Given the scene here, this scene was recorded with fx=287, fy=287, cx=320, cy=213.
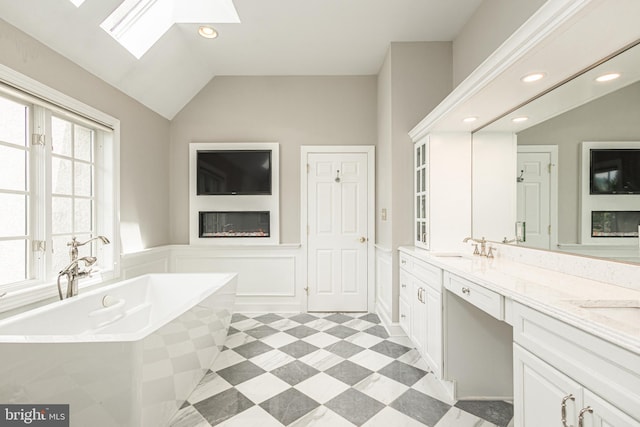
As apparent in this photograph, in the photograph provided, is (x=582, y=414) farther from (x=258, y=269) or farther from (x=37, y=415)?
(x=258, y=269)

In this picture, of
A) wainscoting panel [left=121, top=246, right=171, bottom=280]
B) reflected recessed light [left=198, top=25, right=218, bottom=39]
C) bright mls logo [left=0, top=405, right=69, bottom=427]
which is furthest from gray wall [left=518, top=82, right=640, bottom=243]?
wainscoting panel [left=121, top=246, right=171, bottom=280]

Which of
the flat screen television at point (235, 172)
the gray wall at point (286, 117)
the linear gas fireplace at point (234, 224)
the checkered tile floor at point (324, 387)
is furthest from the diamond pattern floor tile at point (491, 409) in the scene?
the flat screen television at point (235, 172)

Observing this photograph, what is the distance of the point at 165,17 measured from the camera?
2537mm

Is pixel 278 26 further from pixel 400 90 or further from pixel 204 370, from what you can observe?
pixel 204 370

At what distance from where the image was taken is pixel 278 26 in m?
2.65

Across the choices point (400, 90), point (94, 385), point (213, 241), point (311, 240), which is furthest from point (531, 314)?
point (213, 241)

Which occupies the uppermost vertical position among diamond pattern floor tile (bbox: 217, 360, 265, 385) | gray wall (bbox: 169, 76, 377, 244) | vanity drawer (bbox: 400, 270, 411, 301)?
gray wall (bbox: 169, 76, 377, 244)

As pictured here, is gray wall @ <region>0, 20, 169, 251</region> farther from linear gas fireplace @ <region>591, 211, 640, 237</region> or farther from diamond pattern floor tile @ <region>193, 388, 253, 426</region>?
linear gas fireplace @ <region>591, 211, 640, 237</region>

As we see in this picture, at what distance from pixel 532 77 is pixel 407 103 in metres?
1.41

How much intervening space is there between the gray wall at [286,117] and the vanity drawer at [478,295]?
2.10 meters

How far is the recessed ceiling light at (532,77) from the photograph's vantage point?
1503 millimetres

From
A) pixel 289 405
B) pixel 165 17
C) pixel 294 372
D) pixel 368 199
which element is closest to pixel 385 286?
pixel 368 199

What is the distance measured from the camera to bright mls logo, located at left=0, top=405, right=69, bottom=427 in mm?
1146

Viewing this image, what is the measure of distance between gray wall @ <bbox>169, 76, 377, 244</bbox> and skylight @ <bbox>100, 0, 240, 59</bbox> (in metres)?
1.02
